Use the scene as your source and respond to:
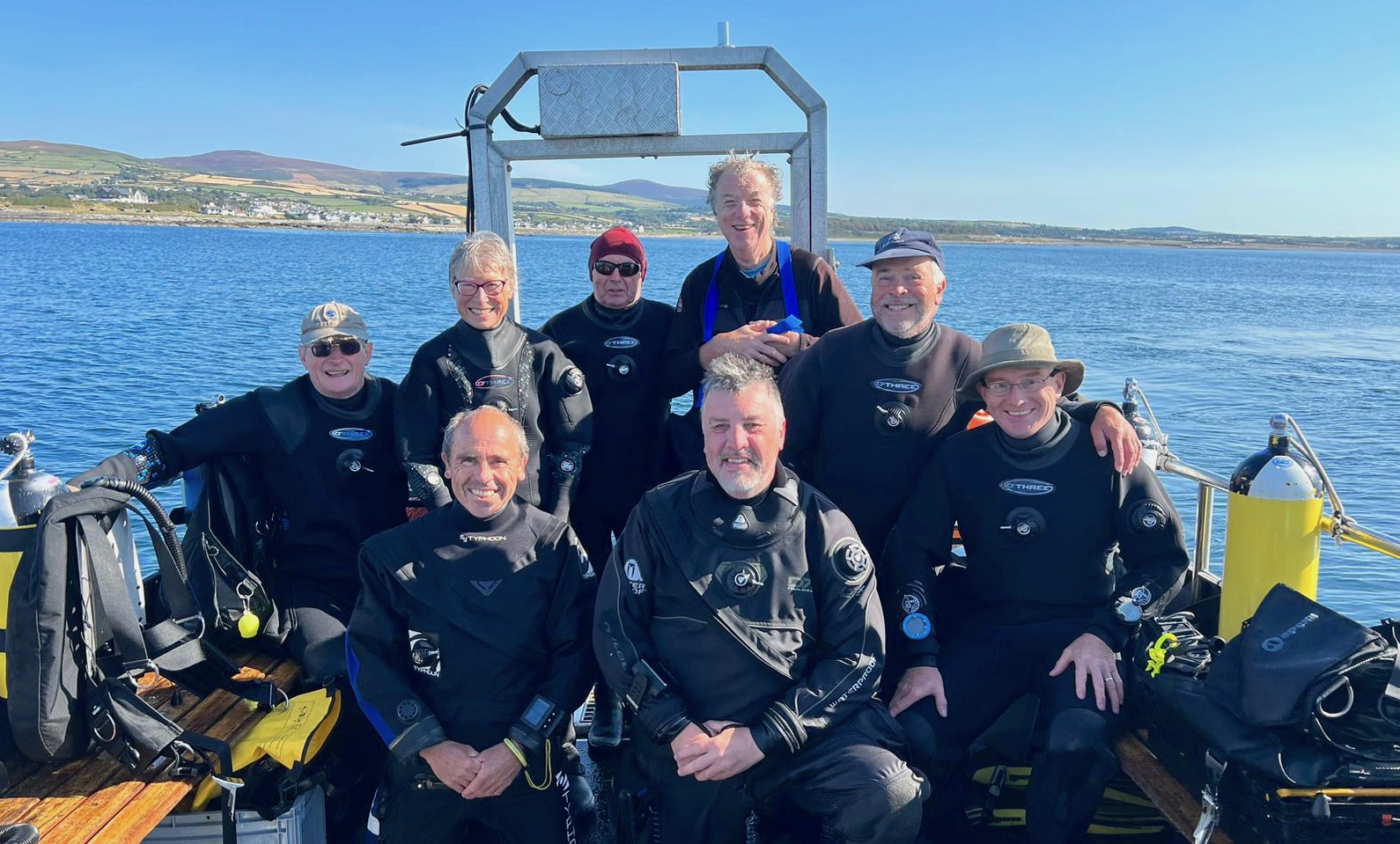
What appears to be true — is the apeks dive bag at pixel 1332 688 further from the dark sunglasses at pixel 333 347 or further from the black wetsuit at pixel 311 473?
the dark sunglasses at pixel 333 347

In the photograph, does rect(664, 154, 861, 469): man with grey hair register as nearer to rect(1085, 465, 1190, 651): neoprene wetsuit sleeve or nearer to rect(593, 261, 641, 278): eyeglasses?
rect(593, 261, 641, 278): eyeglasses

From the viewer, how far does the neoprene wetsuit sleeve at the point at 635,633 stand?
2.60m

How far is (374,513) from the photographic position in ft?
11.3

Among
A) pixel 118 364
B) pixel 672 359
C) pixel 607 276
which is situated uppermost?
pixel 607 276

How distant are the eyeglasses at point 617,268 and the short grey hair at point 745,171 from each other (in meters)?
0.39

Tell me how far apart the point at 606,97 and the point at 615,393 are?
148 centimetres

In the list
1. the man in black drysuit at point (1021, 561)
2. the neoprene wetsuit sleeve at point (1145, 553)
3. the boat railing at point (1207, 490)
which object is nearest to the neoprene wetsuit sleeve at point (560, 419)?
the man in black drysuit at point (1021, 561)

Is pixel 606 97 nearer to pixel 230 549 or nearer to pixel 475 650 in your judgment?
pixel 230 549

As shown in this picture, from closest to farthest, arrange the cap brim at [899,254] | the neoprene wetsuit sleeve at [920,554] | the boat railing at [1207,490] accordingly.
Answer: the boat railing at [1207,490], the neoprene wetsuit sleeve at [920,554], the cap brim at [899,254]

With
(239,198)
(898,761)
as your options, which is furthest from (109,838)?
(239,198)

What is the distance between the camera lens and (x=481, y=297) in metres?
3.39

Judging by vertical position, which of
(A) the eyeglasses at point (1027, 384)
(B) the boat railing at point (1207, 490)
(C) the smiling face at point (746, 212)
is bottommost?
(B) the boat railing at point (1207, 490)

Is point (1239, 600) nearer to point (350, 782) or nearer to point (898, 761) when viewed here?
point (898, 761)

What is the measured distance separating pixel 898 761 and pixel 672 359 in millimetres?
1790
